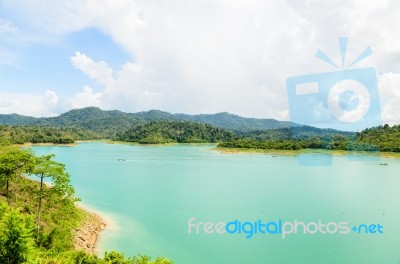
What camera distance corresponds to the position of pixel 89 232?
21.1m

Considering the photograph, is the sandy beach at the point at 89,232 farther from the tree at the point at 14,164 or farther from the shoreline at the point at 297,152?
the shoreline at the point at 297,152

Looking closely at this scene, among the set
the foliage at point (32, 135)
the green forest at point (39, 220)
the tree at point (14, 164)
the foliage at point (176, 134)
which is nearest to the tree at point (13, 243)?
the green forest at point (39, 220)

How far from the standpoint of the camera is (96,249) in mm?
18984

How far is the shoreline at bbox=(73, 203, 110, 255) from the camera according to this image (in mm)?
18763

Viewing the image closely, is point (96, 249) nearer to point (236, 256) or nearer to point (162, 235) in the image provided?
point (162, 235)

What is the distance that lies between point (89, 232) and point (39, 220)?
3922 mm

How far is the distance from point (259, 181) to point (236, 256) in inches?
1026

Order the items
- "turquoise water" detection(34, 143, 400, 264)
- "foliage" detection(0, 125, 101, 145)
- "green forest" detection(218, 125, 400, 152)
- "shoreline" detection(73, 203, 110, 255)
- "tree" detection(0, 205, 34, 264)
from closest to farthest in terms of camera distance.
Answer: "tree" detection(0, 205, 34, 264) → "shoreline" detection(73, 203, 110, 255) → "turquoise water" detection(34, 143, 400, 264) → "green forest" detection(218, 125, 400, 152) → "foliage" detection(0, 125, 101, 145)

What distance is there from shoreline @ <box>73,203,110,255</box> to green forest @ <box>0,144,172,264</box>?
35 cm

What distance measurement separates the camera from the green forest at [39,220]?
36.8ft

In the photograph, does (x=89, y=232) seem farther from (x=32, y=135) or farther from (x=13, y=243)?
(x=32, y=135)

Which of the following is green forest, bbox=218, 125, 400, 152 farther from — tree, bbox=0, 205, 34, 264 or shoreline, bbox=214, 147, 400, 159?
tree, bbox=0, 205, 34, 264

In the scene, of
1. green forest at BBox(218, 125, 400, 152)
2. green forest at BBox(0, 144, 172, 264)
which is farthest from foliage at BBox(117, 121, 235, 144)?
green forest at BBox(0, 144, 172, 264)

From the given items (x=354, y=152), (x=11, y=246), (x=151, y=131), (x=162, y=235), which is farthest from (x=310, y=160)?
(x=151, y=131)
